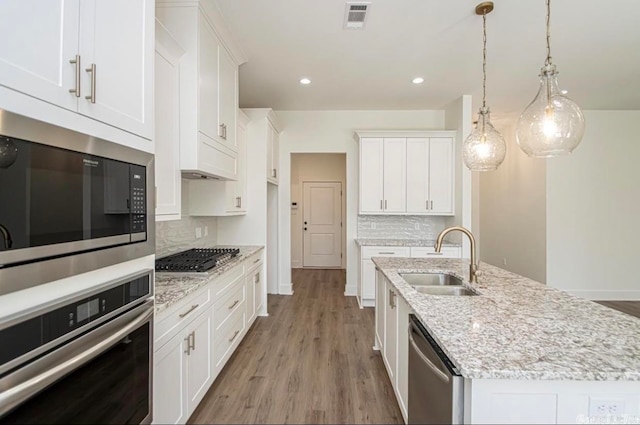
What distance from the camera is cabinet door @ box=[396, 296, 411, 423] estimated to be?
1724 millimetres

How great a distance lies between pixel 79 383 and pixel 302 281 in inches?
197

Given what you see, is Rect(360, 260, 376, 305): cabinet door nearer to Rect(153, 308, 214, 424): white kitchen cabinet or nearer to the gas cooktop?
the gas cooktop

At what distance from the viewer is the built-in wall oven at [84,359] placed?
2.26 feet

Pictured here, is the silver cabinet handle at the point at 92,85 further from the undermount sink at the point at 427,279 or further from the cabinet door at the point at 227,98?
the undermount sink at the point at 427,279

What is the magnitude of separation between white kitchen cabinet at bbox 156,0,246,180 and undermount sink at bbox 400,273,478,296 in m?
1.74

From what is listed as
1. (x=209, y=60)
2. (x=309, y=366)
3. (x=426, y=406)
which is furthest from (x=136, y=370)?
(x=209, y=60)

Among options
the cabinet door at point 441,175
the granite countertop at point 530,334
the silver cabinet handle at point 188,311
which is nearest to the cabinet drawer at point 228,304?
the silver cabinet handle at point 188,311

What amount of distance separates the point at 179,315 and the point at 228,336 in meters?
0.97

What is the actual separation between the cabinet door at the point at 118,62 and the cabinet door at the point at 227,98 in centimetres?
130

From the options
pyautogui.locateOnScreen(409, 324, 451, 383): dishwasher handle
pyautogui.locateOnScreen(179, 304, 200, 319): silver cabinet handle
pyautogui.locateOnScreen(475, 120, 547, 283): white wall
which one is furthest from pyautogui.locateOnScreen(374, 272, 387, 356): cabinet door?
pyautogui.locateOnScreen(475, 120, 547, 283): white wall

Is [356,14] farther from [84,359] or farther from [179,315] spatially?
[84,359]

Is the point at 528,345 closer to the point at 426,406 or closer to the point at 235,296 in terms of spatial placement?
the point at 426,406

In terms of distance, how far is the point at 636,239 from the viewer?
4.70 metres

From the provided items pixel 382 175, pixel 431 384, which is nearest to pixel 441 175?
pixel 382 175
